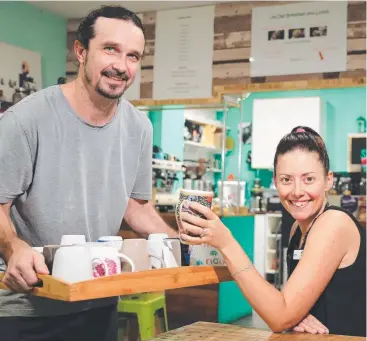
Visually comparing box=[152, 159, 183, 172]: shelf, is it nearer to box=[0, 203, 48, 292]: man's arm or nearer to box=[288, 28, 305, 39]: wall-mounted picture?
box=[288, 28, 305, 39]: wall-mounted picture

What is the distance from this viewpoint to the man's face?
1.80 m

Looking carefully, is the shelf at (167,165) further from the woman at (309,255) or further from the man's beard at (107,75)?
the woman at (309,255)

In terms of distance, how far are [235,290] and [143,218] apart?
11.2 feet

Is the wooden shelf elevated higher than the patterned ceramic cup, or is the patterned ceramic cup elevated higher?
the wooden shelf

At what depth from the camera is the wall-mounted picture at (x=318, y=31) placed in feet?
16.9

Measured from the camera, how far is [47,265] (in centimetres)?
142

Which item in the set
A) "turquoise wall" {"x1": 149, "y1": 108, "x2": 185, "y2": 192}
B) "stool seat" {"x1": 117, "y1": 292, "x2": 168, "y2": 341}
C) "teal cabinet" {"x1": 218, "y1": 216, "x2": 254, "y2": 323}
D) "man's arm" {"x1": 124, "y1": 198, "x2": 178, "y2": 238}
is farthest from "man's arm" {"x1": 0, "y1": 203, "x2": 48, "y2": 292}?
"turquoise wall" {"x1": 149, "y1": 108, "x2": 185, "y2": 192}

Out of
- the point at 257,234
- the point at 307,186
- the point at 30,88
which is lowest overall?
the point at 257,234

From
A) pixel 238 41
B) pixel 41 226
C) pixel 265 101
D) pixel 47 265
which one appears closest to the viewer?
pixel 47 265

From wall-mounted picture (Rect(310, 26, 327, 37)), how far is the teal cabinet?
181 cm

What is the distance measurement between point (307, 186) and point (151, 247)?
47cm

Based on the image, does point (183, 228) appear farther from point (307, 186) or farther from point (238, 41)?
point (238, 41)

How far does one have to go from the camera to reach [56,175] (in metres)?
1.88

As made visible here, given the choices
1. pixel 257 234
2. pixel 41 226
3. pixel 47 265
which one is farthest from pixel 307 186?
pixel 257 234
